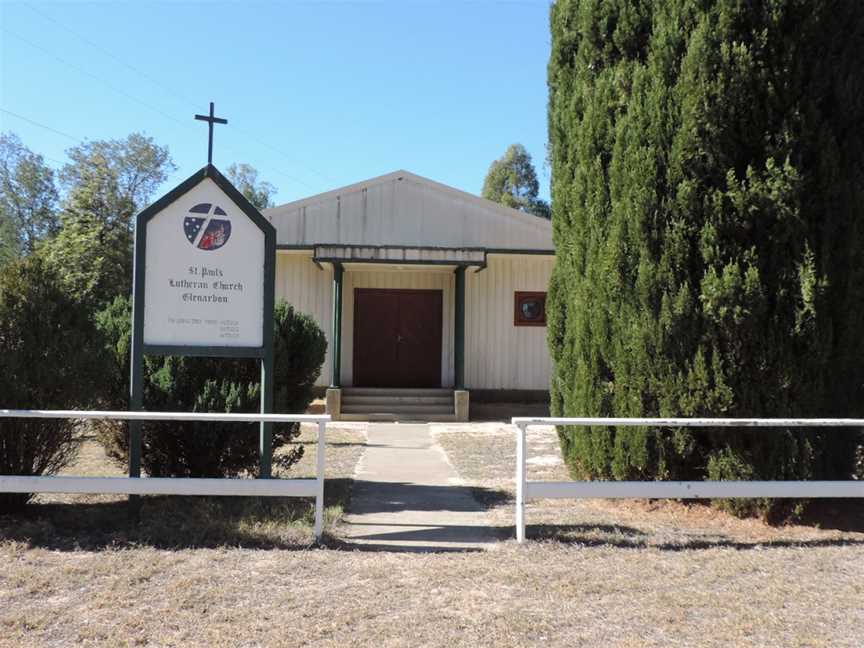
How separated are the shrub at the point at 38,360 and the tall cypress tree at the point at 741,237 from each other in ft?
14.6

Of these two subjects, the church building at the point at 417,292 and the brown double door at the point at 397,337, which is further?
the brown double door at the point at 397,337

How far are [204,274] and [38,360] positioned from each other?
140cm

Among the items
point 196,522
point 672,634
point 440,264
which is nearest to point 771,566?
point 672,634

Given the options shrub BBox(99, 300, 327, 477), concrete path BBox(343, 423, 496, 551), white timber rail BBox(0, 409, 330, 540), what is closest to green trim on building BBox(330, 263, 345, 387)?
concrete path BBox(343, 423, 496, 551)

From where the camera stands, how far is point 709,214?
5.69 meters

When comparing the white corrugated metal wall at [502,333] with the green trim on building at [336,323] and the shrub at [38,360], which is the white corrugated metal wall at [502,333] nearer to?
the green trim on building at [336,323]

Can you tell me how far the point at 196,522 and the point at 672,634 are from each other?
3.50 m

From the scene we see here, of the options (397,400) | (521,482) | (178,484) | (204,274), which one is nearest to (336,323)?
(397,400)

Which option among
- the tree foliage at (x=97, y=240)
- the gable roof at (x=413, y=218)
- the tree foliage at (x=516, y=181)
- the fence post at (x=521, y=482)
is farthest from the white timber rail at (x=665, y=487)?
the tree foliage at (x=516, y=181)

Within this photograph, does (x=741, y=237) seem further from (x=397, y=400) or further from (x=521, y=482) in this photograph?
(x=397, y=400)

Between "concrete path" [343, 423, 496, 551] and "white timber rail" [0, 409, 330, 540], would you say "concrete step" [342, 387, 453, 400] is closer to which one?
"concrete path" [343, 423, 496, 551]

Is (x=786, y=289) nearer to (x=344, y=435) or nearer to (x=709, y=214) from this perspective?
(x=709, y=214)

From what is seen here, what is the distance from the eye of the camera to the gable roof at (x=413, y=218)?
13914 mm

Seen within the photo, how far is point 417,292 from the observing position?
14984mm
